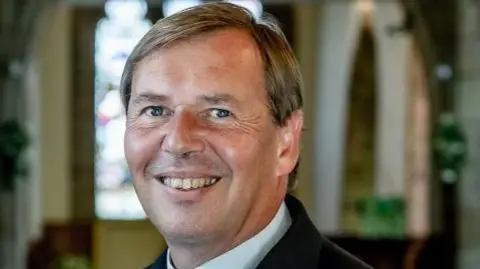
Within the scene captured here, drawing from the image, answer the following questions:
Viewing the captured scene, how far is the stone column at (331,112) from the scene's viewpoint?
1007 centimetres

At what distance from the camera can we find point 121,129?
843 centimetres

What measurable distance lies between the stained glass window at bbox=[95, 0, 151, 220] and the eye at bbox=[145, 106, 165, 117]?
9.17 m

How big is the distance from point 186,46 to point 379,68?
8.58 m

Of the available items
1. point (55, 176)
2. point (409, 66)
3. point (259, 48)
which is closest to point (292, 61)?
point (259, 48)

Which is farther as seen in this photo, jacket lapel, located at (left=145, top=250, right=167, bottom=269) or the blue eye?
jacket lapel, located at (left=145, top=250, right=167, bottom=269)

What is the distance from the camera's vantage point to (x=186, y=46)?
138 centimetres

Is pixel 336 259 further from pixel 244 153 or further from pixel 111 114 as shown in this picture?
pixel 111 114

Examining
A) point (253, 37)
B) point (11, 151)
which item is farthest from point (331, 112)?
point (253, 37)

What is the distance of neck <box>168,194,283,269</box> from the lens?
1.40 metres

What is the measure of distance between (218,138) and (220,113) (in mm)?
30

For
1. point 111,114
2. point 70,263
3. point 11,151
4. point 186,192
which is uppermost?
point 186,192

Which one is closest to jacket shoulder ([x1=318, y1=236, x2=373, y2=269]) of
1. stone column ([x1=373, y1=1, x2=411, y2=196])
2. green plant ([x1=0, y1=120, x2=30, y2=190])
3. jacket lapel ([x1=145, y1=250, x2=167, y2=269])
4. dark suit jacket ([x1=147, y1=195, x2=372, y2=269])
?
dark suit jacket ([x1=147, y1=195, x2=372, y2=269])

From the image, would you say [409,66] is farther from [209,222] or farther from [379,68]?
[209,222]

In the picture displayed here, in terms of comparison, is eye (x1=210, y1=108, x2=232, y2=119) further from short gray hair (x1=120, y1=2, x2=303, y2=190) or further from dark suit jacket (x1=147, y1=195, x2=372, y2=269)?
dark suit jacket (x1=147, y1=195, x2=372, y2=269)
